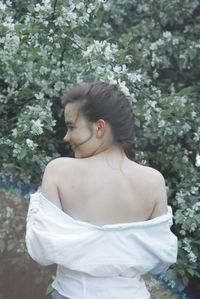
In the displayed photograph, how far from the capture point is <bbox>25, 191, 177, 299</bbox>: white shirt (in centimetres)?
179

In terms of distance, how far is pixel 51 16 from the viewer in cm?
340

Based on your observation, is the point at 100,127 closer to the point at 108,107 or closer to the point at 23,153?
the point at 108,107

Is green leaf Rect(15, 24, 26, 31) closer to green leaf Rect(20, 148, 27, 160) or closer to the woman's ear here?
green leaf Rect(20, 148, 27, 160)

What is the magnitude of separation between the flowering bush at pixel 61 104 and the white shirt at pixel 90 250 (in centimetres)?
129

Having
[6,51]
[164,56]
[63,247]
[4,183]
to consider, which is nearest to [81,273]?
[63,247]

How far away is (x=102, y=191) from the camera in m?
1.83

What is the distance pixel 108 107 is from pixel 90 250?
441 mm

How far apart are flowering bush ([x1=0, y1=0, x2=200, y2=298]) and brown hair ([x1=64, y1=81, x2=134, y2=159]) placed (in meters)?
1.11

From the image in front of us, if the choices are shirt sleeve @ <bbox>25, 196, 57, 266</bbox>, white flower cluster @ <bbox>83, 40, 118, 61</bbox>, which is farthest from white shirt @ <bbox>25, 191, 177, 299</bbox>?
white flower cluster @ <bbox>83, 40, 118, 61</bbox>

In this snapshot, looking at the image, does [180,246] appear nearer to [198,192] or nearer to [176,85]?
[198,192]

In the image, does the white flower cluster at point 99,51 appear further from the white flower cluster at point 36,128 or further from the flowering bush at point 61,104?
the white flower cluster at point 36,128

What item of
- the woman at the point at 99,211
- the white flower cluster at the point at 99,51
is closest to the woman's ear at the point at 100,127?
the woman at the point at 99,211

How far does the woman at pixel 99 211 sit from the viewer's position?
1800 millimetres

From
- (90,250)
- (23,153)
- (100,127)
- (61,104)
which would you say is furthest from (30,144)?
(90,250)
